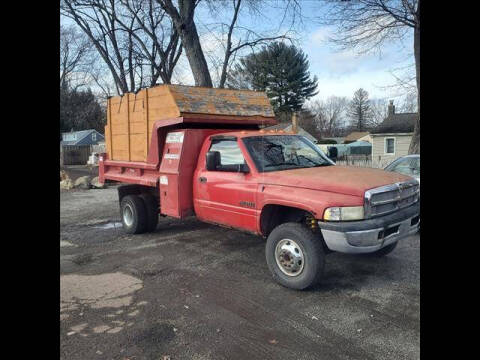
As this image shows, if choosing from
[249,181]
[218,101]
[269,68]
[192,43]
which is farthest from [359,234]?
[269,68]

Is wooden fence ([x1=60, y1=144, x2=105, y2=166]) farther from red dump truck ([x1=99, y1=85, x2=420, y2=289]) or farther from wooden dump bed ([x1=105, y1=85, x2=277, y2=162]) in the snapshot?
wooden dump bed ([x1=105, y1=85, x2=277, y2=162])

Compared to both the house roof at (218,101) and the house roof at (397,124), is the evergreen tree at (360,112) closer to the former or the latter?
the house roof at (397,124)

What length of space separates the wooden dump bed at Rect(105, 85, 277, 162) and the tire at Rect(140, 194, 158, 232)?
2.54ft

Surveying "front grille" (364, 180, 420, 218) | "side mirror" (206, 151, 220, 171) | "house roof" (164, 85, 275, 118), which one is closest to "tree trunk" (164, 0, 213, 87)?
"house roof" (164, 85, 275, 118)

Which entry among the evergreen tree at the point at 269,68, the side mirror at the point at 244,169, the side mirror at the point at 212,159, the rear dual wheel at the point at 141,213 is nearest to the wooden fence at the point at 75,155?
the evergreen tree at the point at 269,68

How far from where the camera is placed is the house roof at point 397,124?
1163 inches

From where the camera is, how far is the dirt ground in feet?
11.1

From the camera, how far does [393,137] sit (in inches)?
1193

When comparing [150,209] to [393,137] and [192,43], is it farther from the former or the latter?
[393,137]
